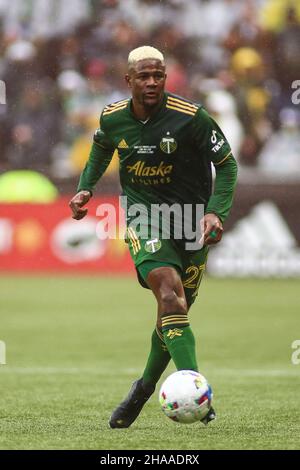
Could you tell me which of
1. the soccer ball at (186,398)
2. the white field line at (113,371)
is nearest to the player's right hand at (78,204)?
the soccer ball at (186,398)

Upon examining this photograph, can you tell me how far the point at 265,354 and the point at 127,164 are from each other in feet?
13.7

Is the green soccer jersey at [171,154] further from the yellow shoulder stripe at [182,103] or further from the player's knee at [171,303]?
the player's knee at [171,303]

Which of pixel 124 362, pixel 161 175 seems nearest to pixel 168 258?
pixel 161 175

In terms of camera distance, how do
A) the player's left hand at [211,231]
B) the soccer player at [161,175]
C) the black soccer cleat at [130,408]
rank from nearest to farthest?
the player's left hand at [211,231] → the soccer player at [161,175] → the black soccer cleat at [130,408]

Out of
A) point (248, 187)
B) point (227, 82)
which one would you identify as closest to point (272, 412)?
point (248, 187)

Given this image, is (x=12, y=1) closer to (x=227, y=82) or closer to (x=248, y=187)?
(x=227, y=82)

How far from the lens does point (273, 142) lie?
703 inches

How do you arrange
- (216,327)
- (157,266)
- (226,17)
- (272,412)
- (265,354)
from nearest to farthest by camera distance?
(157,266) < (272,412) < (265,354) < (216,327) < (226,17)

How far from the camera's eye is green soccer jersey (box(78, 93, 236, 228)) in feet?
20.2

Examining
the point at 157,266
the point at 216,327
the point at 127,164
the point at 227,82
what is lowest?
the point at 216,327

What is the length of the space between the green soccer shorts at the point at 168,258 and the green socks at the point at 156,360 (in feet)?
1.04

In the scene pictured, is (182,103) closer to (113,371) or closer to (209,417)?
(209,417)

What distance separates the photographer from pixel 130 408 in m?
6.22

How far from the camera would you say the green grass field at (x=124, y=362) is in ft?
19.0
